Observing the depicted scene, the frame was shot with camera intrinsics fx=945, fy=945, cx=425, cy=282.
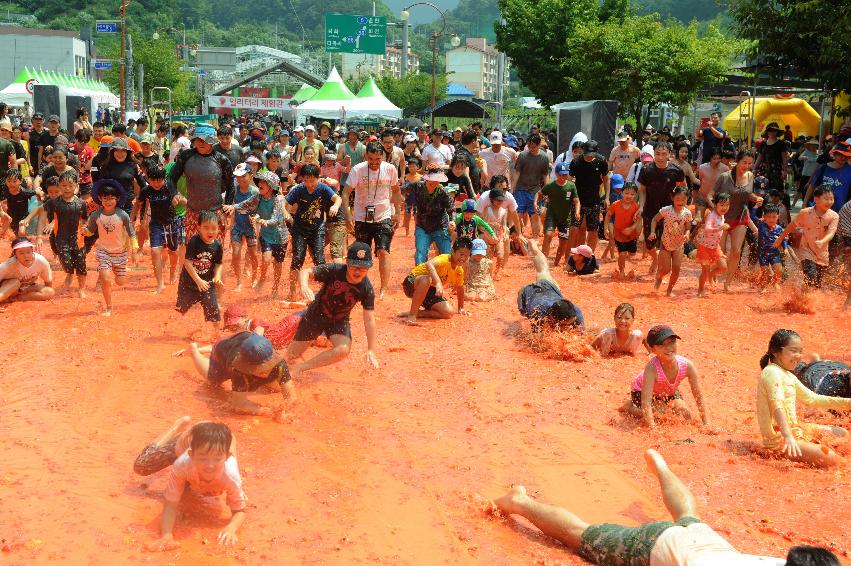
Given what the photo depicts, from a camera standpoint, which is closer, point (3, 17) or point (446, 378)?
point (446, 378)

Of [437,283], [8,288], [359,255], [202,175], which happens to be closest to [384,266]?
[437,283]

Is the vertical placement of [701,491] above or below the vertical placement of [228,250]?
below

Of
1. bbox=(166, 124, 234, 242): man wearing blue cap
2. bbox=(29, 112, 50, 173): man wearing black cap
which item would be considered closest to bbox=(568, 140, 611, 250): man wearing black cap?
bbox=(166, 124, 234, 242): man wearing blue cap

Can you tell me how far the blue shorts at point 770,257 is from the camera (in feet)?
41.9

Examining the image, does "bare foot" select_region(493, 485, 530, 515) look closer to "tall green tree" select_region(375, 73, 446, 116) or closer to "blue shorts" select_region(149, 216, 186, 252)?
"blue shorts" select_region(149, 216, 186, 252)

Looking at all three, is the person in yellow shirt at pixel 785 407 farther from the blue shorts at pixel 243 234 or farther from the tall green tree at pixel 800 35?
the tall green tree at pixel 800 35

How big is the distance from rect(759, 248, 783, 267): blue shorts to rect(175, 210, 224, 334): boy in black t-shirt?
7408 millimetres

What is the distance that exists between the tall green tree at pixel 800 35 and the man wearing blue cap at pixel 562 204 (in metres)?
5.57

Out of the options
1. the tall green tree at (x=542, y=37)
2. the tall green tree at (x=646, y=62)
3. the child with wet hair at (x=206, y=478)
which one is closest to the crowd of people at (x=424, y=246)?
the child with wet hair at (x=206, y=478)

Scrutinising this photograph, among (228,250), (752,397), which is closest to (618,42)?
(228,250)

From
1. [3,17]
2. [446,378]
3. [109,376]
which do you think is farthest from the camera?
[3,17]

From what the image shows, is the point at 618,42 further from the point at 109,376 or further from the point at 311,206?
the point at 109,376

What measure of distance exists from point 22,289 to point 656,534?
8777mm

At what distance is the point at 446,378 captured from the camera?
9.05 meters
